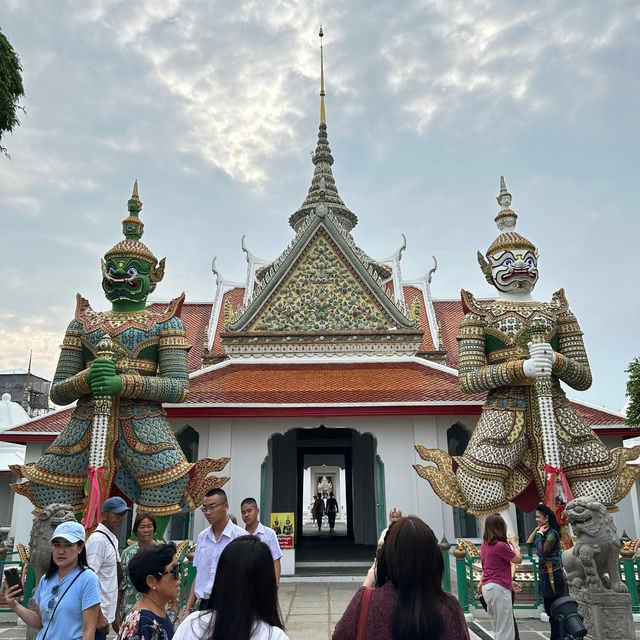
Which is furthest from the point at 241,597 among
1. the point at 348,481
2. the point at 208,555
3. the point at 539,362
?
the point at 348,481

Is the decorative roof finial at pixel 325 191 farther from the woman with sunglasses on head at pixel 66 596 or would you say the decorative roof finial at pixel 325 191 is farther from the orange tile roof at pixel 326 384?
the woman with sunglasses on head at pixel 66 596

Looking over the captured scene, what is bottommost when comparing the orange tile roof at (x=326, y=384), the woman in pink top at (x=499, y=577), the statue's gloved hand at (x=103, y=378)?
the woman in pink top at (x=499, y=577)

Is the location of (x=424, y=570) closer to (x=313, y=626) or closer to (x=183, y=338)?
(x=313, y=626)

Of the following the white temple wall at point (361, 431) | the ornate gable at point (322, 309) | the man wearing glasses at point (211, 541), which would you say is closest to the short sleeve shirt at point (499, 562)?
the man wearing glasses at point (211, 541)

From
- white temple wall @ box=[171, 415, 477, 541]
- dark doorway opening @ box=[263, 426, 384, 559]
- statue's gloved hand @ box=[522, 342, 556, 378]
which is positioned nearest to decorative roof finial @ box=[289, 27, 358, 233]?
dark doorway opening @ box=[263, 426, 384, 559]

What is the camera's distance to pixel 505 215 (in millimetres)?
8211

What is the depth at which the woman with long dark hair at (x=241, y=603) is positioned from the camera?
68.2 inches

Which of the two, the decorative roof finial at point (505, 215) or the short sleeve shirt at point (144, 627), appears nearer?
the short sleeve shirt at point (144, 627)

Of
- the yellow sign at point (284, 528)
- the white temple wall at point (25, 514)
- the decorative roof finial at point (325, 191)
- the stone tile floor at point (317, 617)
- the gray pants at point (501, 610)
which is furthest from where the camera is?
the decorative roof finial at point (325, 191)

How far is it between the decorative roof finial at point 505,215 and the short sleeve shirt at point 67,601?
717 centimetres

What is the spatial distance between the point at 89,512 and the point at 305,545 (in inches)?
308

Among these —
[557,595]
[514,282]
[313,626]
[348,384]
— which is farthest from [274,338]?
[557,595]

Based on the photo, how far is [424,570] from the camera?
1923 millimetres

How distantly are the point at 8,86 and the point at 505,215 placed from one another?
23.9 feet
